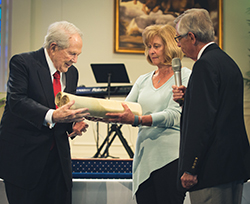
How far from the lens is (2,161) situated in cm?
173

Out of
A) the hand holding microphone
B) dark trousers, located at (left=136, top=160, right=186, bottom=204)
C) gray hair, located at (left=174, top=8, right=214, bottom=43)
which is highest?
gray hair, located at (left=174, top=8, right=214, bottom=43)

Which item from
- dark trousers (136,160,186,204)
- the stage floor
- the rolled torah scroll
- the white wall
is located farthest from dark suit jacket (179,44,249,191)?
the white wall

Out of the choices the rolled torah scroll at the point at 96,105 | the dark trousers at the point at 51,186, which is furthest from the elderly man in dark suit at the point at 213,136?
the dark trousers at the point at 51,186

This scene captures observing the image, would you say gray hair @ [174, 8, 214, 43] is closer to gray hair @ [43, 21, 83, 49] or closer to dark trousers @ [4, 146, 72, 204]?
gray hair @ [43, 21, 83, 49]

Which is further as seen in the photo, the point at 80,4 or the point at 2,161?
the point at 80,4

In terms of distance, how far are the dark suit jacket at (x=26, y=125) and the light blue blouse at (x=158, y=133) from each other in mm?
561

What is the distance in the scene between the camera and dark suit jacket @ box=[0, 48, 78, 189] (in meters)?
Result: 1.70

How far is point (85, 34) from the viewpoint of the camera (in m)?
5.68

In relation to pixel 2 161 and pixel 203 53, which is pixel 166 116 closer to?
pixel 203 53

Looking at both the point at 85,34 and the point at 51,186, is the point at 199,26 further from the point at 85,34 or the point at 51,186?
the point at 85,34

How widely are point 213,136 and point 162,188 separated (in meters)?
0.58

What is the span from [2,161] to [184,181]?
103 centimetres

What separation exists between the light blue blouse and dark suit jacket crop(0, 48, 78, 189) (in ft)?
1.84

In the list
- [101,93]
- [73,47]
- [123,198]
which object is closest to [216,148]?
[73,47]
